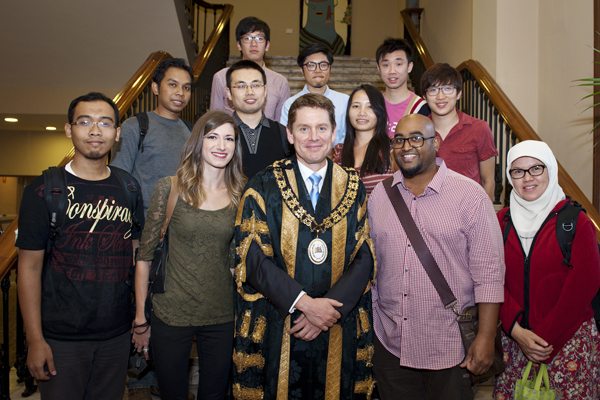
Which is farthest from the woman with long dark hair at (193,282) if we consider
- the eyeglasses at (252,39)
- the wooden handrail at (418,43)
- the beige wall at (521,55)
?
the wooden handrail at (418,43)

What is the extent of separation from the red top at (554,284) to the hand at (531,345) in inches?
1.2

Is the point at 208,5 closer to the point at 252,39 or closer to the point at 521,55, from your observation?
the point at 252,39

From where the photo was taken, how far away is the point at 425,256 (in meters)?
1.83

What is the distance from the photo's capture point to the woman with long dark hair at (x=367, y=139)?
2.23m

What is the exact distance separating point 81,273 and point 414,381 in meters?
1.60

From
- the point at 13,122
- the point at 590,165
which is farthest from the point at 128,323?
the point at 13,122

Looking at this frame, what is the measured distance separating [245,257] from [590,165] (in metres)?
3.42

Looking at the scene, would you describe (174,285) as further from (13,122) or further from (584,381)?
(13,122)

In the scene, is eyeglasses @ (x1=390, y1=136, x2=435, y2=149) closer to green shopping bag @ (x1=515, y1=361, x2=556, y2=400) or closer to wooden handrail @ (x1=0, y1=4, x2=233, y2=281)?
green shopping bag @ (x1=515, y1=361, x2=556, y2=400)

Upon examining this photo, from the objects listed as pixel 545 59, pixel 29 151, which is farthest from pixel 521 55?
pixel 29 151

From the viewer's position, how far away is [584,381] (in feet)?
6.08

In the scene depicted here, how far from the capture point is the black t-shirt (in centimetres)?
176

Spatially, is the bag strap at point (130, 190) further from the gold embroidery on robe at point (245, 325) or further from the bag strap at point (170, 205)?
the gold embroidery on robe at point (245, 325)

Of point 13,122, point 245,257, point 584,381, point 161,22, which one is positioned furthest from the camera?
point 13,122
